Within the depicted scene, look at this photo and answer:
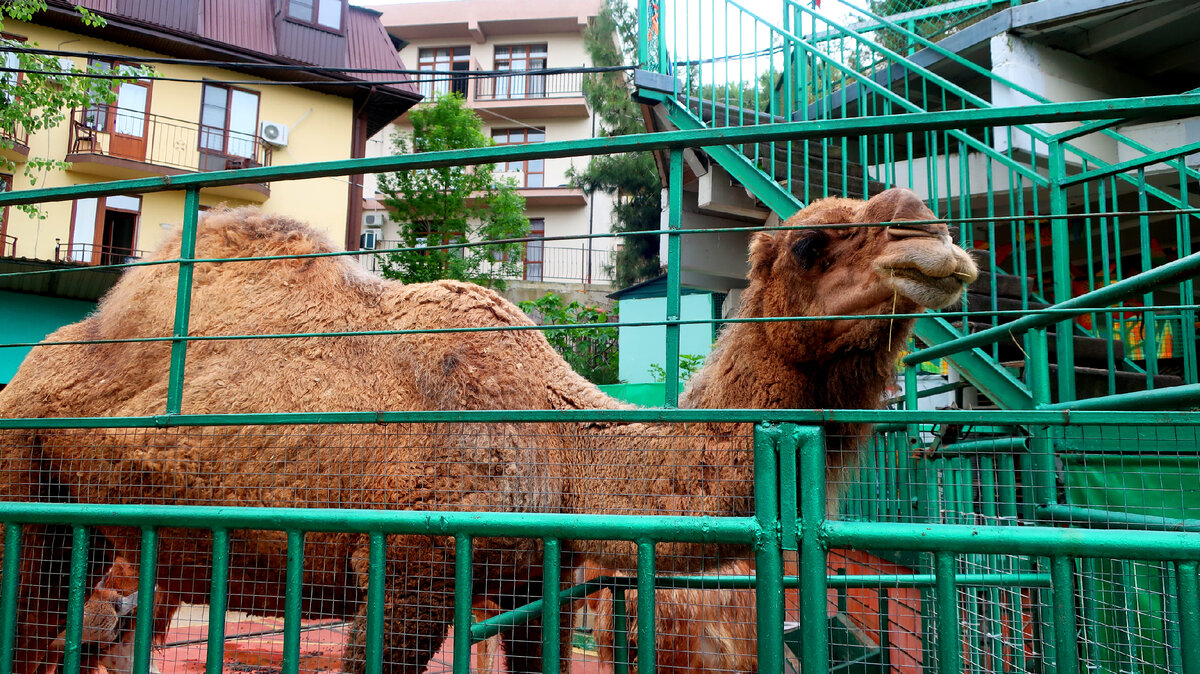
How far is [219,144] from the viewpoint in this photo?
64.4 feet

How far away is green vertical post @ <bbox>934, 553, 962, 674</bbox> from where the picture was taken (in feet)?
5.44

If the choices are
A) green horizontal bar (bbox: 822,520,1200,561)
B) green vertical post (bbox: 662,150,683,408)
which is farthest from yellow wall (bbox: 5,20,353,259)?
green horizontal bar (bbox: 822,520,1200,561)

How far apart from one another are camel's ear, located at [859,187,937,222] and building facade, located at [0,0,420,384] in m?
14.7

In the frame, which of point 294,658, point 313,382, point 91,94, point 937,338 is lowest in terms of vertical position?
Answer: point 294,658

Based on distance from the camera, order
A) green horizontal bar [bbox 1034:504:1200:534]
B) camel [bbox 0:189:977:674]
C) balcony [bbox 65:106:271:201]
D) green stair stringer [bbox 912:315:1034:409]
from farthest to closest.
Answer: balcony [bbox 65:106:271:201], green stair stringer [bbox 912:315:1034:409], camel [bbox 0:189:977:674], green horizontal bar [bbox 1034:504:1200:534]

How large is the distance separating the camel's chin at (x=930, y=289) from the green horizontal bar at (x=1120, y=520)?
82cm

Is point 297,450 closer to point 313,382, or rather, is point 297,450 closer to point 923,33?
point 313,382

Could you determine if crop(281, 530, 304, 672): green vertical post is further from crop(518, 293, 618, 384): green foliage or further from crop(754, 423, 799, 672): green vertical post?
crop(518, 293, 618, 384): green foliage

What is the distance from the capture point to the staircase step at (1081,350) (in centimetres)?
590

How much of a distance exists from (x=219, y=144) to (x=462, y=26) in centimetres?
1607

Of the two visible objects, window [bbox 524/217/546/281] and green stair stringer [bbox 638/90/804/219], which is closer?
green stair stringer [bbox 638/90/804/219]

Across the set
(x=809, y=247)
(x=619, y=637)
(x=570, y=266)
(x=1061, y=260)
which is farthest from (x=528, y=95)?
(x=619, y=637)

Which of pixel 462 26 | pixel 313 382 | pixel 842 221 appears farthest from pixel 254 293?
pixel 462 26

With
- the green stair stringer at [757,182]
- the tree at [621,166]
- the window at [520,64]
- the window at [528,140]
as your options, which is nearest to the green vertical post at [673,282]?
the green stair stringer at [757,182]
